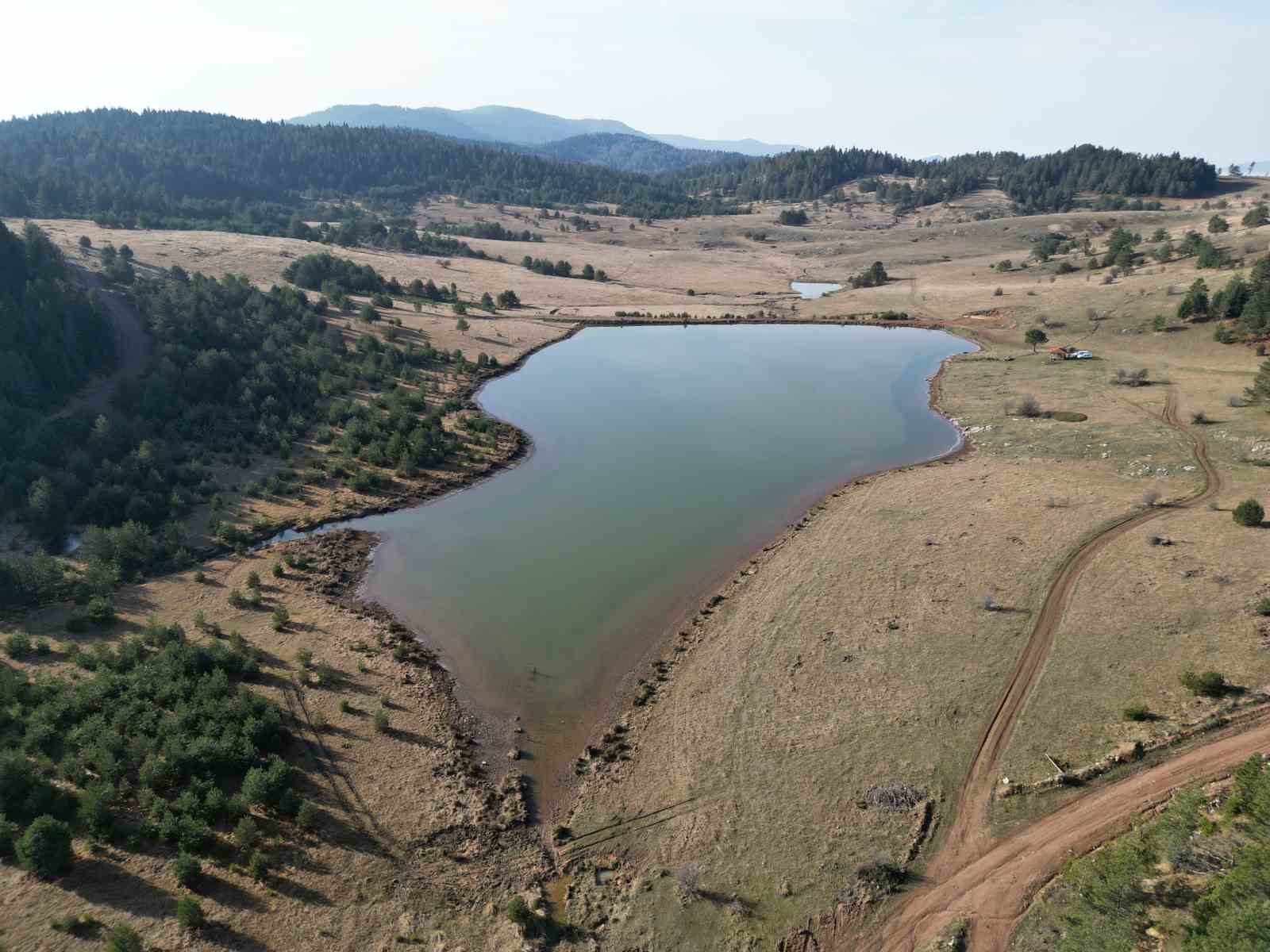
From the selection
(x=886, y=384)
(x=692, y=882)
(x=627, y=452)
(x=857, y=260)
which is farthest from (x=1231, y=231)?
(x=692, y=882)

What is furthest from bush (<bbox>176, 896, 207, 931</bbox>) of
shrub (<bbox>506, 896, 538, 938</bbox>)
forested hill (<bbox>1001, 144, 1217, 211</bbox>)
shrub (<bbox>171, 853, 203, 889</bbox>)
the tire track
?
forested hill (<bbox>1001, 144, 1217, 211</bbox>)

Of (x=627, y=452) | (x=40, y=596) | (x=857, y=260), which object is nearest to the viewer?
(x=40, y=596)

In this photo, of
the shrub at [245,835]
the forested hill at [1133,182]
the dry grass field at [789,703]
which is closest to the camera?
the dry grass field at [789,703]

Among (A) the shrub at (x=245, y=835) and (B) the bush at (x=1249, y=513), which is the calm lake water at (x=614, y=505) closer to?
(A) the shrub at (x=245, y=835)

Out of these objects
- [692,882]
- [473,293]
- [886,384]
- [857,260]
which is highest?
[857,260]

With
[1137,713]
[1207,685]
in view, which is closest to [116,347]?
[1137,713]

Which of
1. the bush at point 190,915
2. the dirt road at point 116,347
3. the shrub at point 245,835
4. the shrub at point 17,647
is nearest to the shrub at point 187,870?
the bush at point 190,915

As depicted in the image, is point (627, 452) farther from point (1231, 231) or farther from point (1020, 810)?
point (1231, 231)

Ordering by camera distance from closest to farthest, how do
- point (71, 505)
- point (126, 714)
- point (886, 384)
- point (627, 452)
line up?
point (126, 714)
point (71, 505)
point (627, 452)
point (886, 384)
